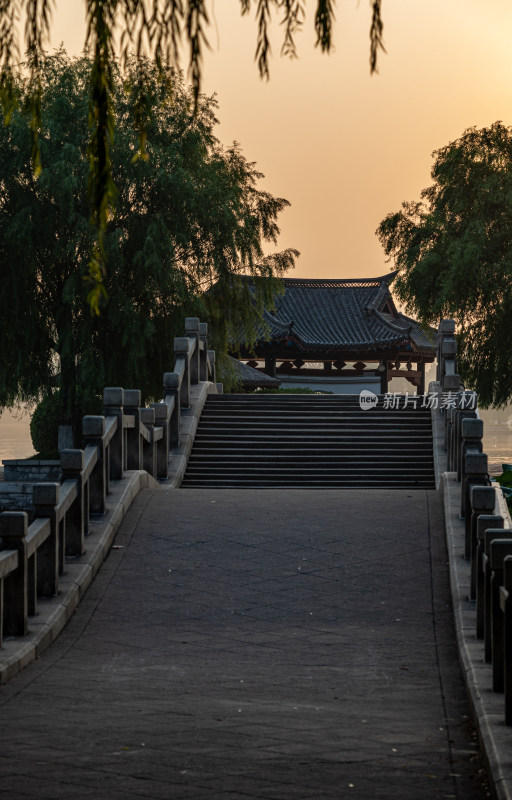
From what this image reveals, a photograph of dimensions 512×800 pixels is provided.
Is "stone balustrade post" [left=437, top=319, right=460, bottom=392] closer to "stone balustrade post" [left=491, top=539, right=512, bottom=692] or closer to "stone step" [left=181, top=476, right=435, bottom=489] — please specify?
"stone step" [left=181, top=476, right=435, bottom=489]

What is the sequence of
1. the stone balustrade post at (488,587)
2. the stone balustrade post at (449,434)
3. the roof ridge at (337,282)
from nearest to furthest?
the stone balustrade post at (488,587) < the stone balustrade post at (449,434) < the roof ridge at (337,282)

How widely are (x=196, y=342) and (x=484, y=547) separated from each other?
12920 mm

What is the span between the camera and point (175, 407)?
1556 centimetres

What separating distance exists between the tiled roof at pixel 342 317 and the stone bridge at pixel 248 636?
24534mm

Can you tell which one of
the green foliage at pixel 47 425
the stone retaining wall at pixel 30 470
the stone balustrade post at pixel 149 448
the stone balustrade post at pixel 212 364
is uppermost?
the stone balustrade post at pixel 212 364

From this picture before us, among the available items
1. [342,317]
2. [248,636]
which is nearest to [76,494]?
[248,636]

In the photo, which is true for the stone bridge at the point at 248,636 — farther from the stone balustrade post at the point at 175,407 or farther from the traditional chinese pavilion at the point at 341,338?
the traditional chinese pavilion at the point at 341,338

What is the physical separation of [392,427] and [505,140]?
13979 millimetres

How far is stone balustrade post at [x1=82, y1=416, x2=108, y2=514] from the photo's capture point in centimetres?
1010

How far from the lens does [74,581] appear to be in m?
8.17

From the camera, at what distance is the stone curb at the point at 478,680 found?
13.3 ft

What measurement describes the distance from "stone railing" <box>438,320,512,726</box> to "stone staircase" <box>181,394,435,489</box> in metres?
0.98

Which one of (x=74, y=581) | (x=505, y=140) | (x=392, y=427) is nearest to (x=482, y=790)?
(x=74, y=581)
